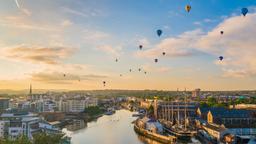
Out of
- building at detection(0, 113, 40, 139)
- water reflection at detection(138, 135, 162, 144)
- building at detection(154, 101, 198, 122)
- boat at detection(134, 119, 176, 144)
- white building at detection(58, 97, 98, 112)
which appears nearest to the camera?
building at detection(0, 113, 40, 139)

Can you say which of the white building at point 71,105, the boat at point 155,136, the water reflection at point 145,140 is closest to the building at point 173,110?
the boat at point 155,136

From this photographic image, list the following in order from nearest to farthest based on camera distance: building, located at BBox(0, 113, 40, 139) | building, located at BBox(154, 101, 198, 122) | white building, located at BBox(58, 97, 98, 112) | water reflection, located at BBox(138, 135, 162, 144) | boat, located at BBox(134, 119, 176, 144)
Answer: building, located at BBox(0, 113, 40, 139) → boat, located at BBox(134, 119, 176, 144) → water reflection, located at BBox(138, 135, 162, 144) → building, located at BBox(154, 101, 198, 122) → white building, located at BBox(58, 97, 98, 112)

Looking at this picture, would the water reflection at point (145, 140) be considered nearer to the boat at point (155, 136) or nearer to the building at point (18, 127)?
the boat at point (155, 136)

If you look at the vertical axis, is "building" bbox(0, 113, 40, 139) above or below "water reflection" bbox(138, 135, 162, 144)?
above

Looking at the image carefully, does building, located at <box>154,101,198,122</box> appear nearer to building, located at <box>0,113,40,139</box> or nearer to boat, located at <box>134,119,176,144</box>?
boat, located at <box>134,119,176,144</box>

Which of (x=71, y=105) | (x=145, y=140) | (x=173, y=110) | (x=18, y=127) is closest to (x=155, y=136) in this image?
(x=145, y=140)

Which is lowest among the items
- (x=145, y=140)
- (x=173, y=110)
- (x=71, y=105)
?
(x=145, y=140)

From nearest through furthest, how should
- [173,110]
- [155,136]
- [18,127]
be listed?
[18,127] → [155,136] → [173,110]

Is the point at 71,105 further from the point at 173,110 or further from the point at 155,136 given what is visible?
the point at 155,136

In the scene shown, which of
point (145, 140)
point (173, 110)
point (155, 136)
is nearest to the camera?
point (145, 140)

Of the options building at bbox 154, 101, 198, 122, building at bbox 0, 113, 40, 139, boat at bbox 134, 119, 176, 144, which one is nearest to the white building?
building at bbox 154, 101, 198, 122

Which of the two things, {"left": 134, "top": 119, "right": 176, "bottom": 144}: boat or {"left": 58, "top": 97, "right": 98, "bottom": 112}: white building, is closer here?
{"left": 134, "top": 119, "right": 176, "bottom": 144}: boat

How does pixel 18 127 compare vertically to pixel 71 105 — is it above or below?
below
